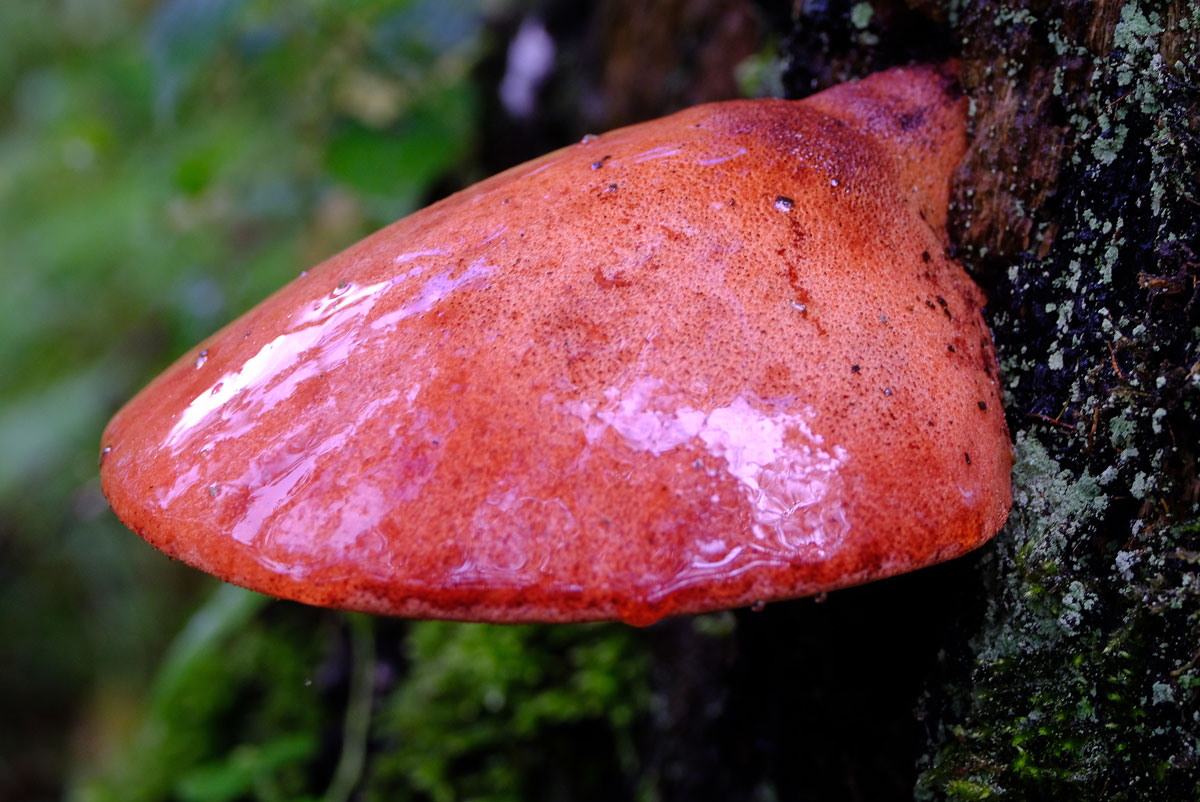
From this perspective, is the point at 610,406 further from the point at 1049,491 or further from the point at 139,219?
the point at 139,219

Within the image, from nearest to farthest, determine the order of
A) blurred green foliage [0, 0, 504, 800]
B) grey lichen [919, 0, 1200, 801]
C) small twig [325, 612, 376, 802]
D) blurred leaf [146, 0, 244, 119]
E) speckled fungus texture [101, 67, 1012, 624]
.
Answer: speckled fungus texture [101, 67, 1012, 624] < grey lichen [919, 0, 1200, 801] < blurred leaf [146, 0, 244, 119] < small twig [325, 612, 376, 802] < blurred green foliage [0, 0, 504, 800]

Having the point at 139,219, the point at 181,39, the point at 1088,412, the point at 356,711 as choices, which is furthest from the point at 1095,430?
the point at 139,219

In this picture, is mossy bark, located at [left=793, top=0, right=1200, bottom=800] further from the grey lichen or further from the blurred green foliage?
the blurred green foliage

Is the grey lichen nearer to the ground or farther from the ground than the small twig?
farther from the ground

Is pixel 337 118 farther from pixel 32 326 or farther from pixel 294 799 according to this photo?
pixel 32 326

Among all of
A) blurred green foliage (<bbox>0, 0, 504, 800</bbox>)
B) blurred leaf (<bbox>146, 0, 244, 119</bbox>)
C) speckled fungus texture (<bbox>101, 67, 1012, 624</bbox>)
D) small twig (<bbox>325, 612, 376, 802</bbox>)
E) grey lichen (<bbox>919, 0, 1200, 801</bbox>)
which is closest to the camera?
speckled fungus texture (<bbox>101, 67, 1012, 624</bbox>)

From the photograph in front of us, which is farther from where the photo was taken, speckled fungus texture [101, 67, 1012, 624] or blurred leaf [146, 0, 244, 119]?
blurred leaf [146, 0, 244, 119]

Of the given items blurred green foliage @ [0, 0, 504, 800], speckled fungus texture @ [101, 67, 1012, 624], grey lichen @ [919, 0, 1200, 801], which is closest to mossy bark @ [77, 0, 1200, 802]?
grey lichen @ [919, 0, 1200, 801]
